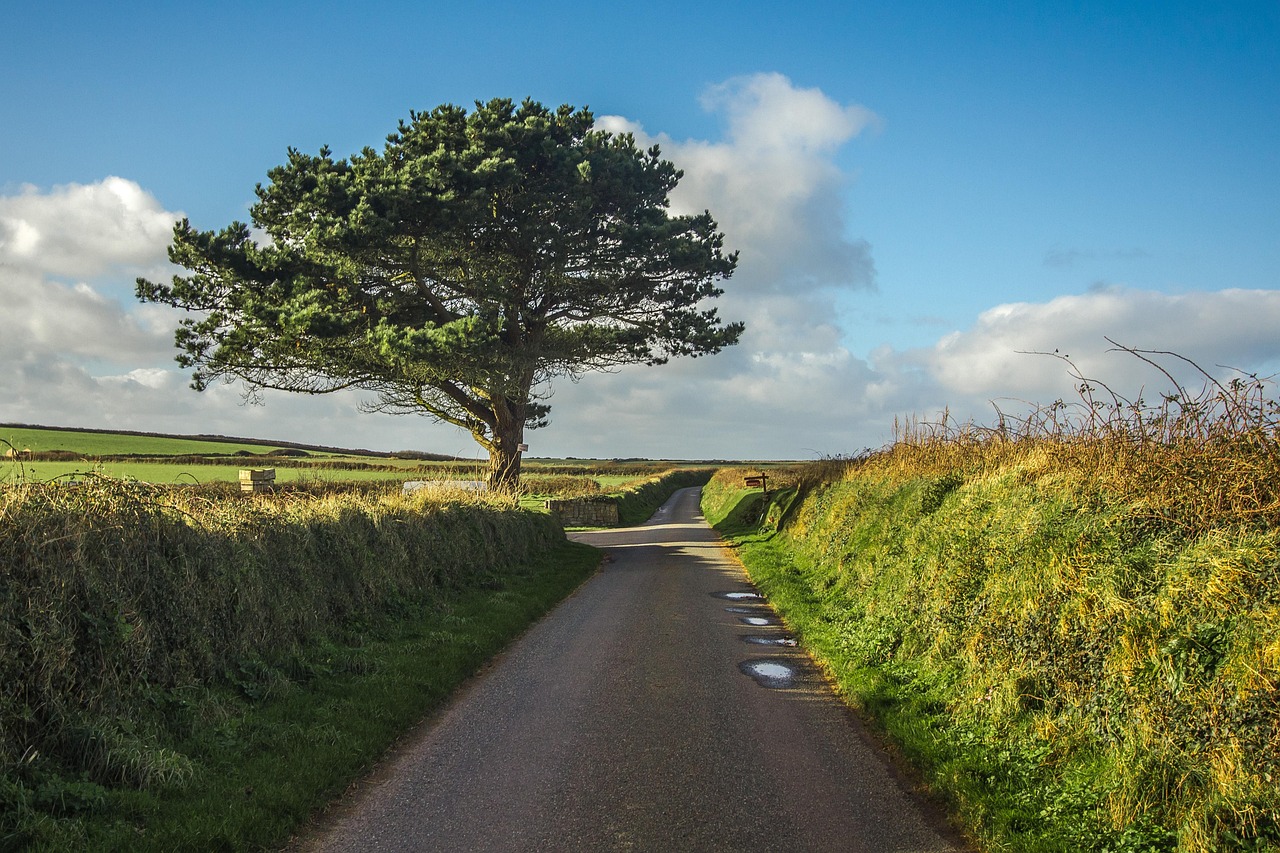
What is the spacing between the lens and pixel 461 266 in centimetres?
2819

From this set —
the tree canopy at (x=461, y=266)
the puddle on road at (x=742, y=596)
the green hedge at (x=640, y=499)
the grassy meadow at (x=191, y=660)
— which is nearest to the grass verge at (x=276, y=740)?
the grassy meadow at (x=191, y=660)

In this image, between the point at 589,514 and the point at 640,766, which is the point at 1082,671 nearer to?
the point at 640,766

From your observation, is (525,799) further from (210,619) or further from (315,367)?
(315,367)

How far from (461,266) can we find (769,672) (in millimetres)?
21478

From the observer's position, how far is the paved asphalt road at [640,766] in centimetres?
560

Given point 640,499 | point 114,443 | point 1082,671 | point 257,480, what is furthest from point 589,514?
point 114,443

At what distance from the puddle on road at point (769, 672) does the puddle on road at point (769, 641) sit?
1.24 metres

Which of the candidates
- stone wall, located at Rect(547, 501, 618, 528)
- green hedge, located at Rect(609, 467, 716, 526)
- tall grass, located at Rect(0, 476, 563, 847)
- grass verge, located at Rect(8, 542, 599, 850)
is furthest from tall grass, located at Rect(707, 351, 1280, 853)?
green hedge, located at Rect(609, 467, 716, 526)

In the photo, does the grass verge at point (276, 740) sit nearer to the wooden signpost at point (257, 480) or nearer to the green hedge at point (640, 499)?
the wooden signpost at point (257, 480)

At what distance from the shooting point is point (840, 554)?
55.0 feet

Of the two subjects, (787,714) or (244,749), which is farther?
(787,714)

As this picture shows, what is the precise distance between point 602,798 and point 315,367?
81.7 ft

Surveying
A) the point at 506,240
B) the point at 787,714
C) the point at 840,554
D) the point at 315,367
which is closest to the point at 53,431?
the point at 315,367

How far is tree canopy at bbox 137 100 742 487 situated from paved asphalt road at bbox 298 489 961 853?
50.0ft
